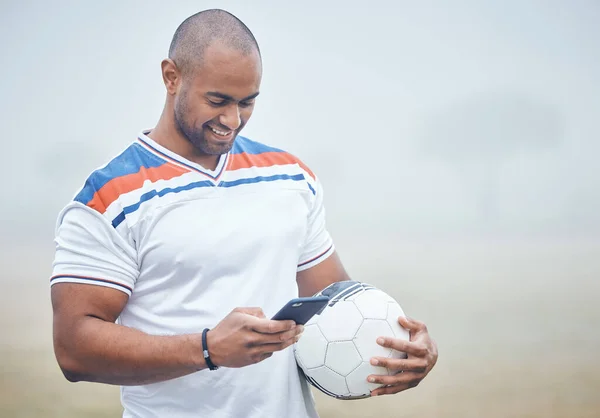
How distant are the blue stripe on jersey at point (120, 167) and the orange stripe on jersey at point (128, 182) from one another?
12 mm

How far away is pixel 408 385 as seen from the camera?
81.8 inches

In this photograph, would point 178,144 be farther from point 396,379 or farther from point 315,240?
point 396,379

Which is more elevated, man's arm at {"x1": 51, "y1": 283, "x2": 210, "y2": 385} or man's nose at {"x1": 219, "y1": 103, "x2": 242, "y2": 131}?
man's nose at {"x1": 219, "y1": 103, "x2": 242, "y2": 131}

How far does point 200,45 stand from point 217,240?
53cm

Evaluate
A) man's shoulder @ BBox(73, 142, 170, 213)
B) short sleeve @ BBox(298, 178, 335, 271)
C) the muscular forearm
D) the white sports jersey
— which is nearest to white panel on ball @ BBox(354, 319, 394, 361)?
the white sports jersey

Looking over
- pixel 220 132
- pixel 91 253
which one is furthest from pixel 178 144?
pixel 91 253

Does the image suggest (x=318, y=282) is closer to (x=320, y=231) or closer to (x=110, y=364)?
(x=320, y=231)

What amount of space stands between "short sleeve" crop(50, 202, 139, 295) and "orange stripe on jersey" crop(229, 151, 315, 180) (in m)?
0.42

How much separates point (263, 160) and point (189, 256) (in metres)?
0.43

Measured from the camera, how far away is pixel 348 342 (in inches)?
81.4

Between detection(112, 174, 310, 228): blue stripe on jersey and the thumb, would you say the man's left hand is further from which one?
detection(112, 174, 310, 228): blue stripe on jersey

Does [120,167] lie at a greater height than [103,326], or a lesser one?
greater

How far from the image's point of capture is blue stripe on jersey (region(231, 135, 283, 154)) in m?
2.28

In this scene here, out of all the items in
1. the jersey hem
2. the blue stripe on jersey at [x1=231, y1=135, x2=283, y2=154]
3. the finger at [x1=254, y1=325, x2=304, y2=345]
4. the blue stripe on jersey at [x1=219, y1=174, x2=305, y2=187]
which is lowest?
the finger at [x1=254, y1=325, x2=304, y2=345]
